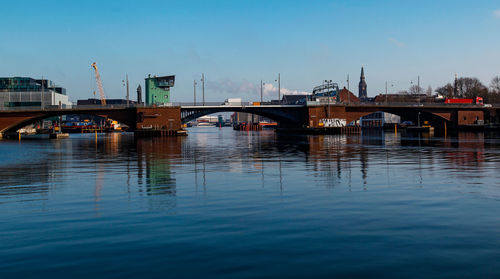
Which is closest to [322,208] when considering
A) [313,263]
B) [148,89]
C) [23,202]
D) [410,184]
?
[313,263]

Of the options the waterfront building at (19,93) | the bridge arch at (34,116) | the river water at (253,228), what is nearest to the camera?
the river water at (253,228)

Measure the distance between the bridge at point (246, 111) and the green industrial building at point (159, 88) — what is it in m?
30.1

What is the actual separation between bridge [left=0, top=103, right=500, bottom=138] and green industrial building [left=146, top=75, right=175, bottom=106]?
30.1 meters

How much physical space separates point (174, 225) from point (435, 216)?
930cm

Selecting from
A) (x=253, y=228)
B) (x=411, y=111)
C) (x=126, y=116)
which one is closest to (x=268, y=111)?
(x=126, y=116)

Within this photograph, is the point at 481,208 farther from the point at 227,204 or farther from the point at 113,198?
the point at 113,198

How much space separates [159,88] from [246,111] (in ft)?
148

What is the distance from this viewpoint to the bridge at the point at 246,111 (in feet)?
419

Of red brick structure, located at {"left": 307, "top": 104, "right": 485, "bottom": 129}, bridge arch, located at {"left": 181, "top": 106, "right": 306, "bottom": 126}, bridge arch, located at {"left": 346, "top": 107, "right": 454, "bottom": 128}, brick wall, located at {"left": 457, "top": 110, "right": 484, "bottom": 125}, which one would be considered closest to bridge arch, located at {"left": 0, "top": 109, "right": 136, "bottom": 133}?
bridge arch, located at {"left": 181, "top": 106, "right": 306, "bottom": 126}

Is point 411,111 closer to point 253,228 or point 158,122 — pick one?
point 158,122

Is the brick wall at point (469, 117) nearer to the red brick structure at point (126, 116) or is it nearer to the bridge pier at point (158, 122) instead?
the bridge pier at point (158, 122)

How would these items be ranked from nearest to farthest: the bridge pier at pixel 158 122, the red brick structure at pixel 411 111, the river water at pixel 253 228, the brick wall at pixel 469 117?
the river water at pixel 253 228, the bridge pier at pixel 158 122, the red brick structure at pixel 411 111, the brick wall at pixel 469 117

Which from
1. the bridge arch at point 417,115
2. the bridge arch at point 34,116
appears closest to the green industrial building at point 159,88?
the bridge arch at point 34,116

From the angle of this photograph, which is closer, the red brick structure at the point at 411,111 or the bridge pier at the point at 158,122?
the bridge pier at the point at 158,122
